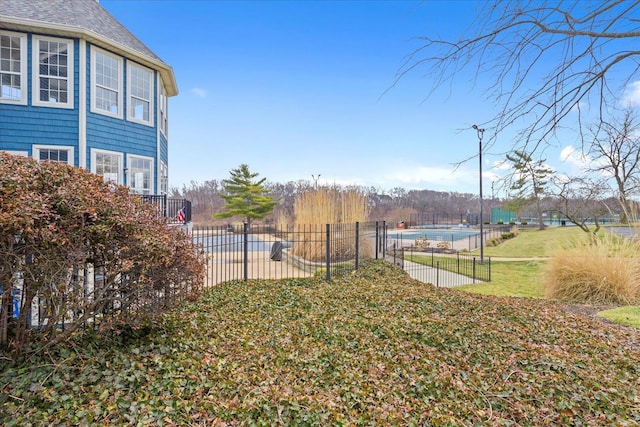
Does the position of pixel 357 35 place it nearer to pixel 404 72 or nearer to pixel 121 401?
pixel 404 72

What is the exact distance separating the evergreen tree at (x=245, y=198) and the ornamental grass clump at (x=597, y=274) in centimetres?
2497

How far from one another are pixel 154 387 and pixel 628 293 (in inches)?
344

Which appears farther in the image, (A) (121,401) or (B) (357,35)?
(B) (357,35)

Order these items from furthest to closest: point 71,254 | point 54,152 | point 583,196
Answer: point 583,196
point 54,152
point 71,254

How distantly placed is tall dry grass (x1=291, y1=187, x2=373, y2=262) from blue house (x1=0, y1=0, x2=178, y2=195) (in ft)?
17.8

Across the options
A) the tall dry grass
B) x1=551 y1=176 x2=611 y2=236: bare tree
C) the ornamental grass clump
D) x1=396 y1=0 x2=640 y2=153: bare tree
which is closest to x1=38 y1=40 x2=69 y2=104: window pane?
the tall dry grass

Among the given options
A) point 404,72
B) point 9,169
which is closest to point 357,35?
point 404,72

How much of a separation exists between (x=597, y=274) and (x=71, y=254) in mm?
9076

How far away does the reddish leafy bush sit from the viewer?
2934 millimetres

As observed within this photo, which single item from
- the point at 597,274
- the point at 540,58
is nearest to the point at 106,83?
the point at 540,58

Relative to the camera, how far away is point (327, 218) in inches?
449

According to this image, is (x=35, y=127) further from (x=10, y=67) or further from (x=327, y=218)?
(x=327, y=218)

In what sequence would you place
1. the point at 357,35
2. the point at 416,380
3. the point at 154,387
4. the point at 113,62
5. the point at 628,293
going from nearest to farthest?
1. the point at 154,387
2. the point at 416,380
3. the point at 357,35
4. the point at 628,293
5. the point at 113,62

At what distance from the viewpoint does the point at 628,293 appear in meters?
7.13
